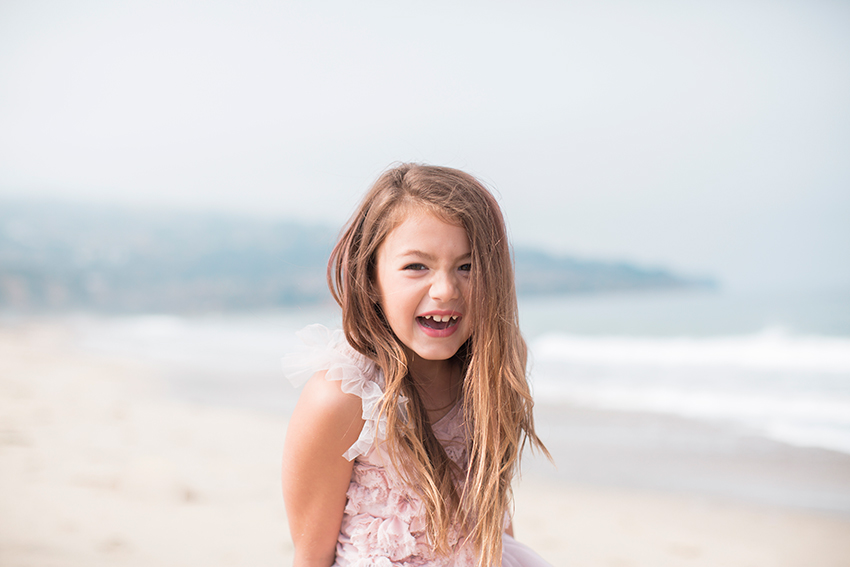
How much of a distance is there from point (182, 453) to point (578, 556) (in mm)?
2775

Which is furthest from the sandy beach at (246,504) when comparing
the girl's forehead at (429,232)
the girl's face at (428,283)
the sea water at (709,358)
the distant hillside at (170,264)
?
the distant hillside at (170,264)

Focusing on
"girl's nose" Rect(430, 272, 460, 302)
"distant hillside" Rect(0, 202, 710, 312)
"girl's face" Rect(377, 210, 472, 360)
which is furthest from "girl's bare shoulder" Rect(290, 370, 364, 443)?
"distant hillside" Rect(0, 202, 710, 312)

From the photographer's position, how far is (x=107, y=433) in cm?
483

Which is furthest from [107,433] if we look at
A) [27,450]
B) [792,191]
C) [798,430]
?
[792,191]

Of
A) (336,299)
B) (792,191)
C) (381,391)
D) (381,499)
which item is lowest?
(381,499)

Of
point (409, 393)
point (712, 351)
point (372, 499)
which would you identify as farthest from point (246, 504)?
point (712, 351)

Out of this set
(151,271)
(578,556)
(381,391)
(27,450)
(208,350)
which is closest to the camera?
(381,391)

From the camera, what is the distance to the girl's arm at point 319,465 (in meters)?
1.37

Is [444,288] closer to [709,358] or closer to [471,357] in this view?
[471,357]

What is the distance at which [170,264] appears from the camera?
17641 mm

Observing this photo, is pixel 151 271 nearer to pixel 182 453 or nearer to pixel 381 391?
pixel 182 453

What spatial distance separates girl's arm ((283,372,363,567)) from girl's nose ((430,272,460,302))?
0.29 metres

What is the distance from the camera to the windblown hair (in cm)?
139

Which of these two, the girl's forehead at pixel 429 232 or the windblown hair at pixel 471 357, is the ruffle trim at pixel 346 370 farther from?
the girl's forehead at pixel 429 232
